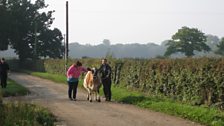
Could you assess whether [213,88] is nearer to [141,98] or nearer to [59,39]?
[141,98]

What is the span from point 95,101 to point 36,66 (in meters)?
56.6

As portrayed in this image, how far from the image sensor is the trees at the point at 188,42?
113688 millimetres

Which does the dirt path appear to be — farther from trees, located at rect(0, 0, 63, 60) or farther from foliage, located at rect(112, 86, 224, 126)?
trees, located at rect(0, 0, 63, 60)

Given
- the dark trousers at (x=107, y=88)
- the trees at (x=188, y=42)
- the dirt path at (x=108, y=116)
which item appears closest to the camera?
the dirt path at (x=108, y=116)

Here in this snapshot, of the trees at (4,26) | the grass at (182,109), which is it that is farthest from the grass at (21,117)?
the trees at (4,26)

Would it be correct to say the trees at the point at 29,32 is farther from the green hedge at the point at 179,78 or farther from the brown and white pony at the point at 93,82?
the brown and white pony at the point at 93,82

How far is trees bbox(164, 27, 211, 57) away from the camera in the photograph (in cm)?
11369

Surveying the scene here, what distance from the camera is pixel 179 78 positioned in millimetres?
21172

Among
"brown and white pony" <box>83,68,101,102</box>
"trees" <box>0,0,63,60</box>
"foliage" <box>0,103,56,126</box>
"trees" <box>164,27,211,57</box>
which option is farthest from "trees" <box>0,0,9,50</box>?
"foliage" <box>0,103,56,126</box>

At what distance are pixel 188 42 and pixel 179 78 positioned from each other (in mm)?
96784

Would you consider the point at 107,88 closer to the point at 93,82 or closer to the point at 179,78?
the point at 93,82

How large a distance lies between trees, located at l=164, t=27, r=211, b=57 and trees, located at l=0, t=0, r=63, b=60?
30.4m

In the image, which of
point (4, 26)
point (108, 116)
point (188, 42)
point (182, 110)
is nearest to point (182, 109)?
point (182, 110)

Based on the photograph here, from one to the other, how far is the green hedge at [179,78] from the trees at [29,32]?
202ft
